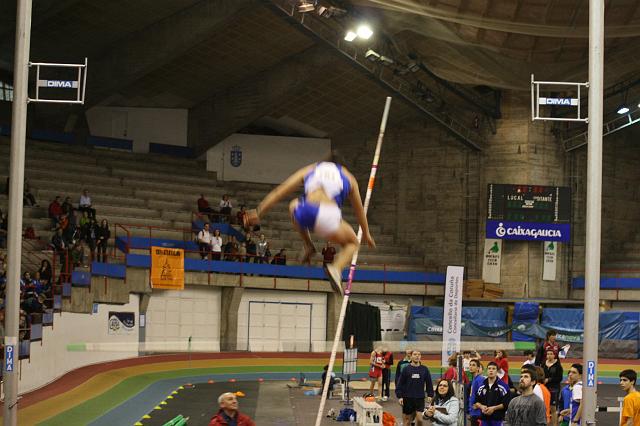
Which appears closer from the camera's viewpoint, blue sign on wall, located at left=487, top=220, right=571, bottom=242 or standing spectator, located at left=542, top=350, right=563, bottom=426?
standing spectator, located at left=542, top=350, right=563, bottom=426

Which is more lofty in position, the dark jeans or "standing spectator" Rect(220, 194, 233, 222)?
"standing spectator" Rect(220, 194, 233, 222)

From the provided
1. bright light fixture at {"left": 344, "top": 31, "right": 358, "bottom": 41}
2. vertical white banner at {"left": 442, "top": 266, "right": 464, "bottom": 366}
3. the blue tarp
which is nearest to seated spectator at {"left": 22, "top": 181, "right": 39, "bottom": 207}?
bright light fixture at {"left": 344, "top": 31, "right": 358, "bottom": 41}

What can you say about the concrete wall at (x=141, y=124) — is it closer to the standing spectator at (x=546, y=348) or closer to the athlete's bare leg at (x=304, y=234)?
the standing spectator at (x=546, y=348)

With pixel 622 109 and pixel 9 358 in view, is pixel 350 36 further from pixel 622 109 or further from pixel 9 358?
pixel 9 358

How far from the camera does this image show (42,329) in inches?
776

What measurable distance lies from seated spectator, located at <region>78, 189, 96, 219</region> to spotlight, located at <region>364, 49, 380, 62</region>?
8944 millimetres

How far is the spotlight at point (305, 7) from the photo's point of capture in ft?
81.4

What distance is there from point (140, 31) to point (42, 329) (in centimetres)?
1330

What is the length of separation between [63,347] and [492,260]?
17.2m

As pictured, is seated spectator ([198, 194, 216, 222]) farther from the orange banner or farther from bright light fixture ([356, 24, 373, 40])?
bright light fixture ([356, 24, 373, 40])

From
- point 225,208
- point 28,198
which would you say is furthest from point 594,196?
point 225,208

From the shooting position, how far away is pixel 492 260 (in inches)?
1342

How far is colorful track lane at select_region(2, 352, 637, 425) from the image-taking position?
55.4ft

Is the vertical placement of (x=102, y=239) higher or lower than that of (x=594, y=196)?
lower
